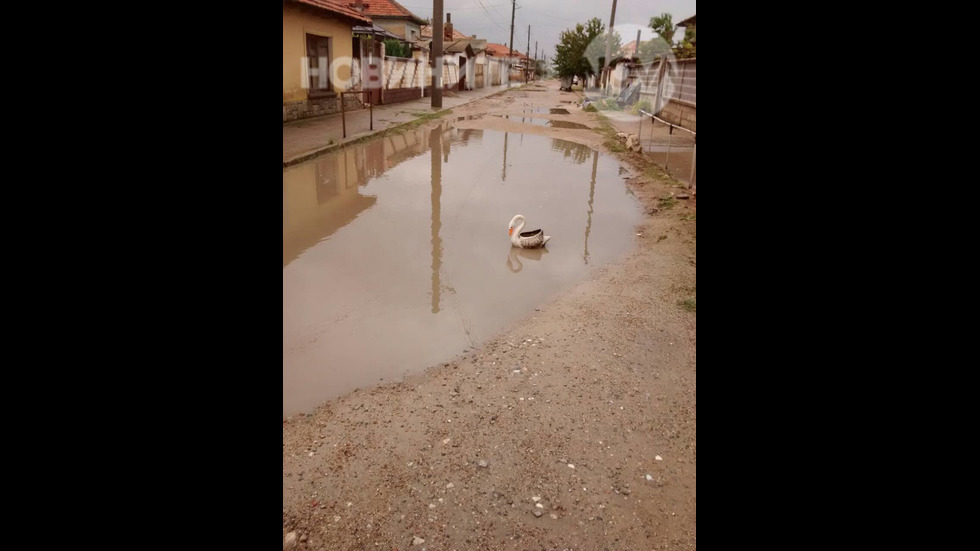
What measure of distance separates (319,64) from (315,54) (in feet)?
0.95

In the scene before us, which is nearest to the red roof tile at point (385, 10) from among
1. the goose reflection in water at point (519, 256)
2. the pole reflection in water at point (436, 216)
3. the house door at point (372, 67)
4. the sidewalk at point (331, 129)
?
the house door at point (372, 67)

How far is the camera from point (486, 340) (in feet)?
14.4

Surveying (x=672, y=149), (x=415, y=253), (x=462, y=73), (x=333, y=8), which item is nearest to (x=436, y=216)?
(x=415, y=253)

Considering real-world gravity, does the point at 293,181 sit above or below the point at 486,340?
above

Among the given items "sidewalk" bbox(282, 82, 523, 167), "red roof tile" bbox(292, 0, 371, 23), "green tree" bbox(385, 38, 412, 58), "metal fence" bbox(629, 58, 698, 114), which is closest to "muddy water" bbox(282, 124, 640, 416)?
"sidewalk" bbox(282, 82, 523, 167)

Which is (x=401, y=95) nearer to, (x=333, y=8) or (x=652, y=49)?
(x=333, y=8)

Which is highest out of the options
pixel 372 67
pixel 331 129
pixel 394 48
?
pixel 394 48

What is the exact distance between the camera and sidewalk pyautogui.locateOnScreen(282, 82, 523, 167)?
1061cm

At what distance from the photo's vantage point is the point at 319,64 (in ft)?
53.2

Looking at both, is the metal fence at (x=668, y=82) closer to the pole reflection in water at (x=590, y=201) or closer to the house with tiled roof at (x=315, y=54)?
the pole reflection in water at (x=590, y=201)
